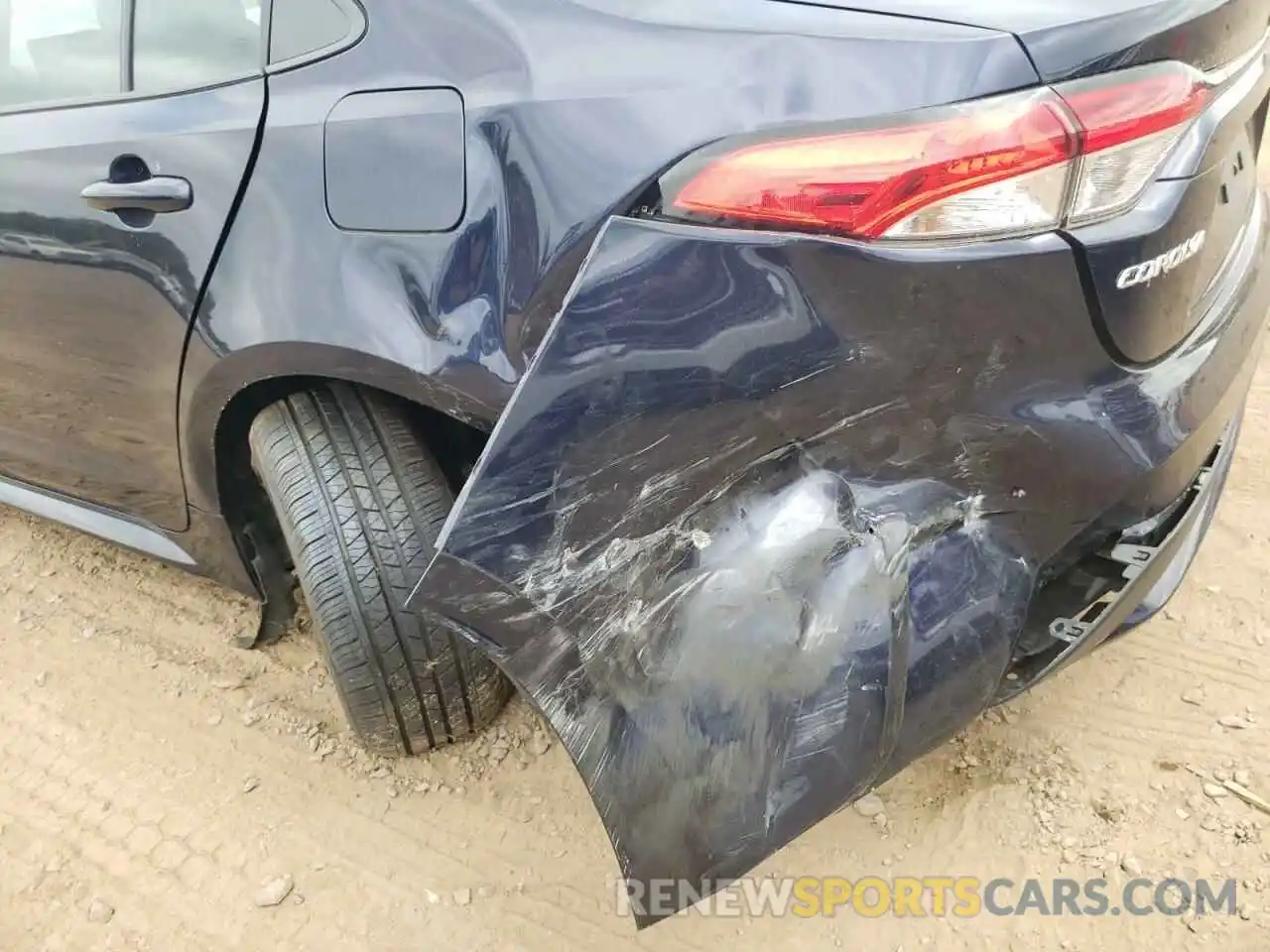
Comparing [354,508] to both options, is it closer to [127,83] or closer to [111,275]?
[111,275]

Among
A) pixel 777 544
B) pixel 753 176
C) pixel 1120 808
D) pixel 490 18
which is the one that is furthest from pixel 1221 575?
pixel 490 18

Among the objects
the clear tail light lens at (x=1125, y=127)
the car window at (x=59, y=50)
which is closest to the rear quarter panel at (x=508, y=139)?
the clear tail light lens at (x=1125, y=127)

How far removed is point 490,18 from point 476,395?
542 mm

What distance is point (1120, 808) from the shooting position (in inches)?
73.8

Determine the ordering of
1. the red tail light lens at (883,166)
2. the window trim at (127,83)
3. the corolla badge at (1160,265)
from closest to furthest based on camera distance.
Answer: the red tail light lens at (883,166)
the corolla badge at (1160,265)
the window trim at (127,83)

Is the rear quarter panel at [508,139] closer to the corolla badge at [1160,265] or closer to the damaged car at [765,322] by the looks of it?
the damaged car at [765,322]

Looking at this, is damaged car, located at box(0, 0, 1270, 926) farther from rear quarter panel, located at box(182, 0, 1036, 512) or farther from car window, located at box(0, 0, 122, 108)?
car window, located at box(0, 0, 122, 108)

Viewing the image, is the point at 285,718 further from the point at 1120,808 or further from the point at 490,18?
the point at 1120,808

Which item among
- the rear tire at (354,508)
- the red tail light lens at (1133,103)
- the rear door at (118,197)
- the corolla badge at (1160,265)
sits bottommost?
the rear tire at (354,508)

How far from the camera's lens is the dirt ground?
179 cm

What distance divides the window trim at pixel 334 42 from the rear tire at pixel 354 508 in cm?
56

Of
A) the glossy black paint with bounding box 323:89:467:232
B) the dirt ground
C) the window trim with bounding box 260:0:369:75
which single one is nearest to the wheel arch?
the glossy black paint with bounding box 323:89:467:232

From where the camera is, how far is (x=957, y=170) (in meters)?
1.12

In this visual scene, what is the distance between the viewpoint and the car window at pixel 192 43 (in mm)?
1675
